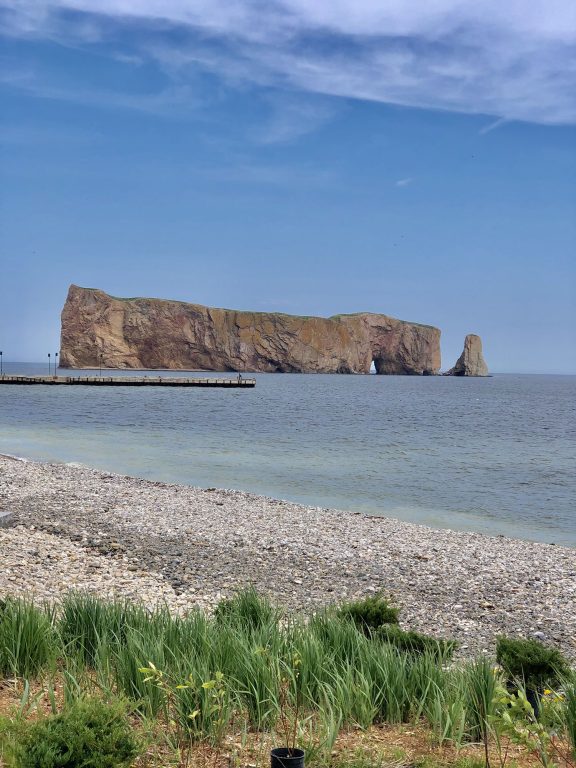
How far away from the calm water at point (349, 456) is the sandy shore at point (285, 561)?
5.05 meters

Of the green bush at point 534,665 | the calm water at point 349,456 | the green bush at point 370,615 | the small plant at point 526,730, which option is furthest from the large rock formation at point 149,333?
the small plant at point 526,730

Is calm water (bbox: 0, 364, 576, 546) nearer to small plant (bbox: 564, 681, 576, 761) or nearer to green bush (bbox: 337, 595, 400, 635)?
green bush (bbox: 337, 595, 400, 635)

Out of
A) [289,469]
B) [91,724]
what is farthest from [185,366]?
[91,724]

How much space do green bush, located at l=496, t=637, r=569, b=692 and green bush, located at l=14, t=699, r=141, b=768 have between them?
354 cm

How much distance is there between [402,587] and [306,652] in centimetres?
603

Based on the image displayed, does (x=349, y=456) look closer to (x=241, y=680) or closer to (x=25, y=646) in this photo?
(x=25, y=646)

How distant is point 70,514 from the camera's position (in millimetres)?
15961

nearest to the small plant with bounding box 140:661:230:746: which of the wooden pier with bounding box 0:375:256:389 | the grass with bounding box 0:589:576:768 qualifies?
the grass with bounding box 0:589:576:768

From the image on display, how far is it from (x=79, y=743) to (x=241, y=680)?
1708 mm

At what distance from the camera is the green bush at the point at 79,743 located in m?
3.69

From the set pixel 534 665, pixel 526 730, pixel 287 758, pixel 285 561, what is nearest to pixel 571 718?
pixel 526 730

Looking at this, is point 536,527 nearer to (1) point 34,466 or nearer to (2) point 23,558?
(2) point 23,558

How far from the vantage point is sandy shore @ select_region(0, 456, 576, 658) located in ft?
32.5

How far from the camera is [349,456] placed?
3516 cm
